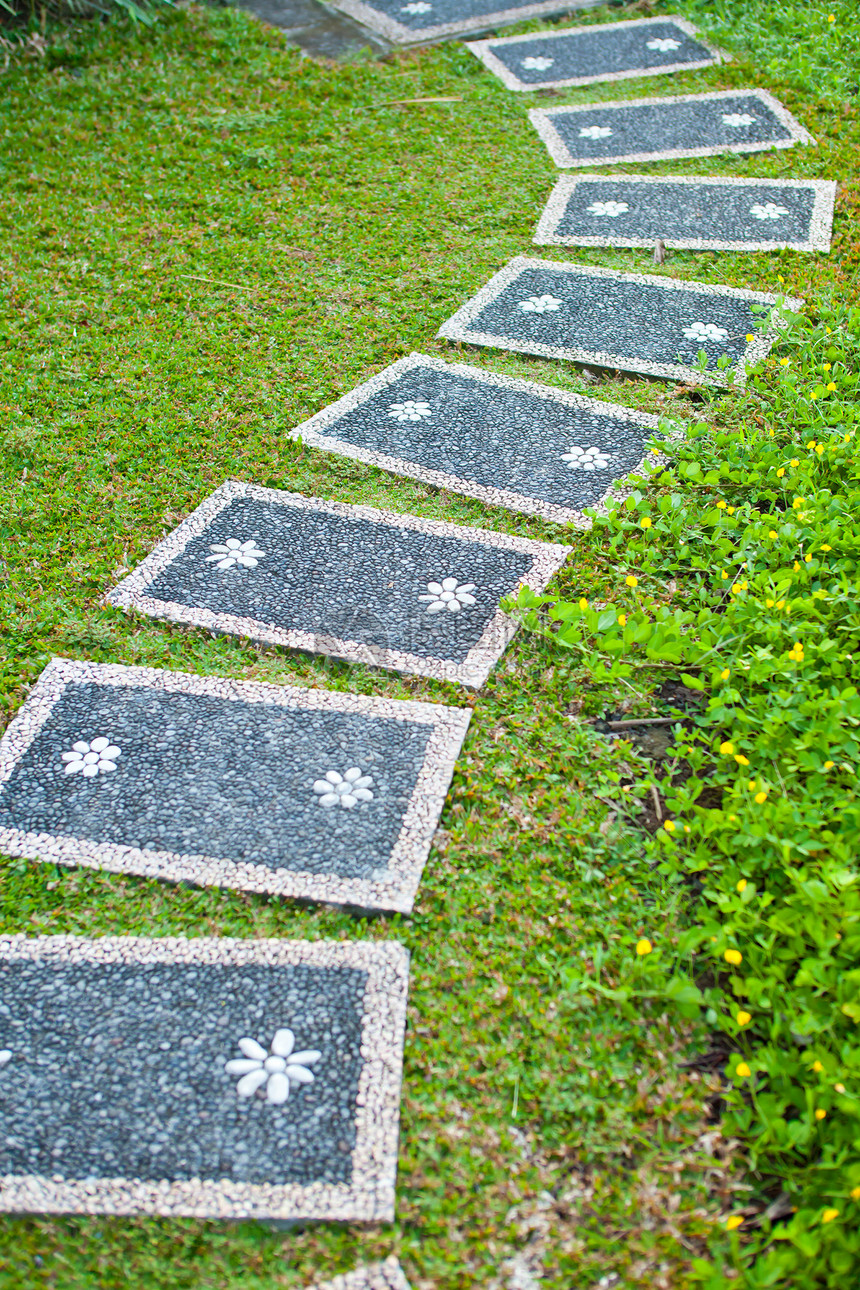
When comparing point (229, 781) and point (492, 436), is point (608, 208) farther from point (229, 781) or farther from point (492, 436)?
point (229, 781)

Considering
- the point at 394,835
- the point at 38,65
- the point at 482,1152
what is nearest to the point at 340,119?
the point at 38,65

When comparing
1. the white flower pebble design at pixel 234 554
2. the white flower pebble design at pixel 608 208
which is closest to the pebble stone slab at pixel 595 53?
the white flower pebble design at pixel 608 208

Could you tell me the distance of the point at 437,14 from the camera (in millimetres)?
6246

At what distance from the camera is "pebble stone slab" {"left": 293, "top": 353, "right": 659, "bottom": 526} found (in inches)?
115

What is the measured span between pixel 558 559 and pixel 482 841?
0.94 m

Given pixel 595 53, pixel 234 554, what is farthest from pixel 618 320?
pixel 595 53

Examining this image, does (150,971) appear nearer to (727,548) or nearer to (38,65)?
(727,548)

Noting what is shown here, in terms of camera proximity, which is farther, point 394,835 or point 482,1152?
point 394,835

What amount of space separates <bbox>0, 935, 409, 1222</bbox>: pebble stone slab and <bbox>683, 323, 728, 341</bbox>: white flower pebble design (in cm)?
263

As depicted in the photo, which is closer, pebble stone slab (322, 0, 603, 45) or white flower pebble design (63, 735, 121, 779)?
Result: white flower pebble design (63, 735, 121, 779)

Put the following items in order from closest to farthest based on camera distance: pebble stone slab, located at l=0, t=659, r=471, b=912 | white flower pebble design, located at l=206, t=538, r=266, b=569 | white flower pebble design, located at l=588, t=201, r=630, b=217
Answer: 1. pebble stone slab, located at l=0, t=659, r=471, b=912
2. white flower pebble design, located at l=206, t=538, r=266, b=569
3. white flower pebble design, located at l=588, t=201, r=630, b=217

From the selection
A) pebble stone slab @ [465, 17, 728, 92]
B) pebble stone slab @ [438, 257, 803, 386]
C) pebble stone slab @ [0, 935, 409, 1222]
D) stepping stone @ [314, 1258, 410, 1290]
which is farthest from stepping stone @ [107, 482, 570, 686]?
pebble stone slab @ [465, 17, 728, 92]

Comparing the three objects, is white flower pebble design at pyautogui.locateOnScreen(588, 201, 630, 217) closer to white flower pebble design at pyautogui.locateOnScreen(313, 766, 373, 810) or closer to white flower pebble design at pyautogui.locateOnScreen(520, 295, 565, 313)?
white flower pebble design at pyautogui.locateOnScreen(520, 295, 565, 313)

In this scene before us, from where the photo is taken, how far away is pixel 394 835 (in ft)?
6.62
